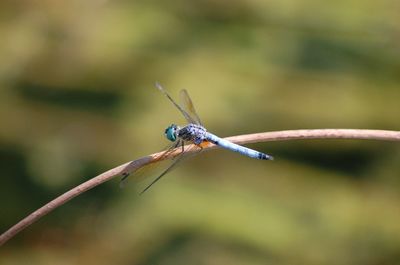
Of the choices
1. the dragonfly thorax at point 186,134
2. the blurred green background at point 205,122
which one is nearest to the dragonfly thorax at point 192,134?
the dragonfly thorax at point 186,134

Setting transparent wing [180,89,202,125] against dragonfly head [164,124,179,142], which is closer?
dragonfly head [164,124,179,142]

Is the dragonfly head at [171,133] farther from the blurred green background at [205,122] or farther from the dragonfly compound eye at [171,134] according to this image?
the blurred green background at [205,122]

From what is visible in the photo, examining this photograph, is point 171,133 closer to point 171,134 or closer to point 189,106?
point 171,134

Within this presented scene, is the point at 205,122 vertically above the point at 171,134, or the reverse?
the point at 205,122

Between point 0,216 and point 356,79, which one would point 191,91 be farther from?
point 0,216

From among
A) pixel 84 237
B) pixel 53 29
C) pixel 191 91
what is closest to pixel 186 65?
pixel 191 91

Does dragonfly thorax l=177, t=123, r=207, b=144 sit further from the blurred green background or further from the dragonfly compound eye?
the blurred green background

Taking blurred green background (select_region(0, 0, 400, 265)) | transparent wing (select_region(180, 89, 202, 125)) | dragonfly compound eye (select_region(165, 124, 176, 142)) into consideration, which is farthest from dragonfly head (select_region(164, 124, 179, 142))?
blurred green background (select_region(0, 0, 400, 265))

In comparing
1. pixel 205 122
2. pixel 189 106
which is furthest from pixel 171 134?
pixel 205 122
